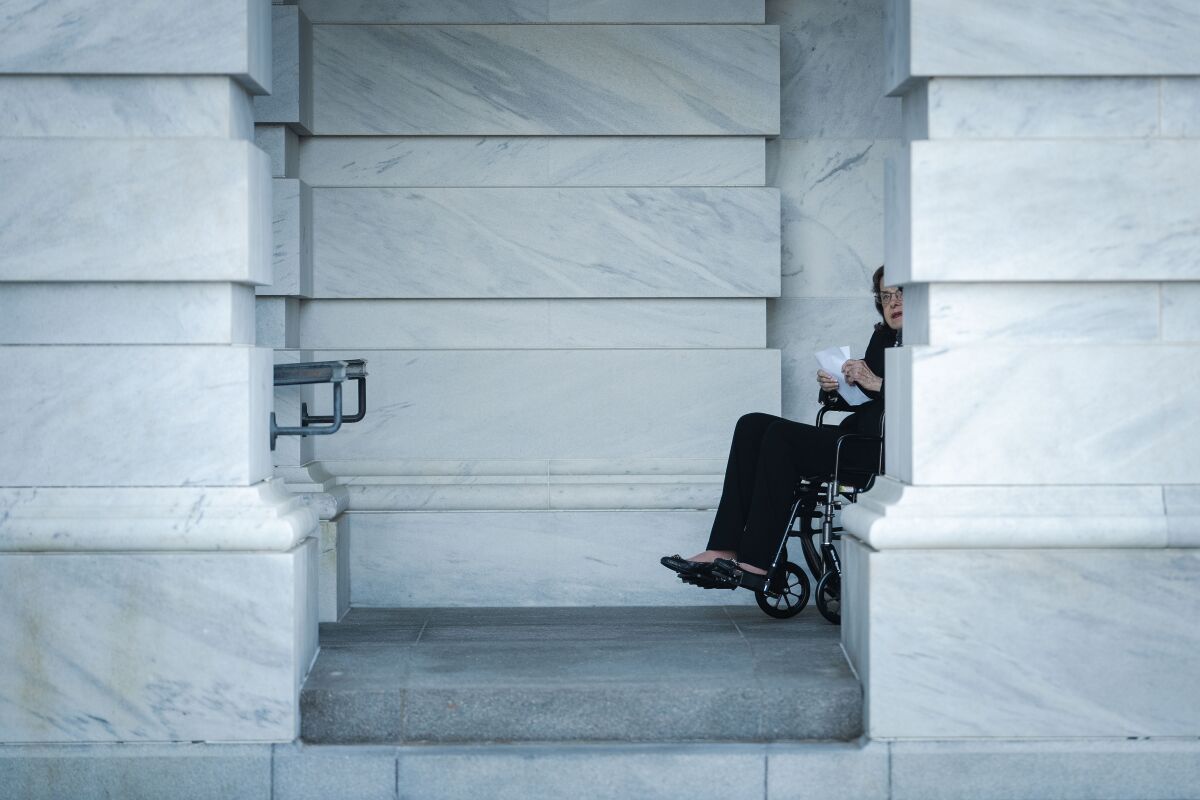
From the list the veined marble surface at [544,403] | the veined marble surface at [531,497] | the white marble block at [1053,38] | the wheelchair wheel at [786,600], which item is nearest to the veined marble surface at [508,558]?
the veined marble surface at [531,497]

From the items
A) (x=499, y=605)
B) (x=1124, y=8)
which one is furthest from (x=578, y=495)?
(x=1124, y=8)

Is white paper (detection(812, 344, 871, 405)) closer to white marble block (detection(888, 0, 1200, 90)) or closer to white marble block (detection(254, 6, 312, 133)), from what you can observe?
white marble block (detection(888, 0, 1200, 90))

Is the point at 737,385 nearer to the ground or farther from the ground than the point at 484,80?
nearer to the ground

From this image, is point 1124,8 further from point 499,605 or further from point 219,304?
point 499,605

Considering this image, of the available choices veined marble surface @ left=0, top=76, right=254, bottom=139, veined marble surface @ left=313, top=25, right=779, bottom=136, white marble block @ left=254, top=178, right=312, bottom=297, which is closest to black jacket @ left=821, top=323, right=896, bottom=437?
veined marble surface @ left=313, top=25, right=779, bottom=136

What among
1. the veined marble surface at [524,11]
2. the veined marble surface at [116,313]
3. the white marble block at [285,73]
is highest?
the veined marble surface at [524,11]

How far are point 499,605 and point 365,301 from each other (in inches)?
63.7

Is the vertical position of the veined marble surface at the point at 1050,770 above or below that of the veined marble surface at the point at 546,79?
below

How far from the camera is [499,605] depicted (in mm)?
6445

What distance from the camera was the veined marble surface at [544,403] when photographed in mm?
6629

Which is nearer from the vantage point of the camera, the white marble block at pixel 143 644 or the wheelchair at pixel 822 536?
the white marble block at pixel 143 644

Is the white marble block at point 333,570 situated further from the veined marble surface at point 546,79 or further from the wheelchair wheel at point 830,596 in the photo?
the wheelchair wheel at point 830,596

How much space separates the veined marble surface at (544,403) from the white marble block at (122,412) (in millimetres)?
2301

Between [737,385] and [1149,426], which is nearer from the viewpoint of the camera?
[1149,426]
